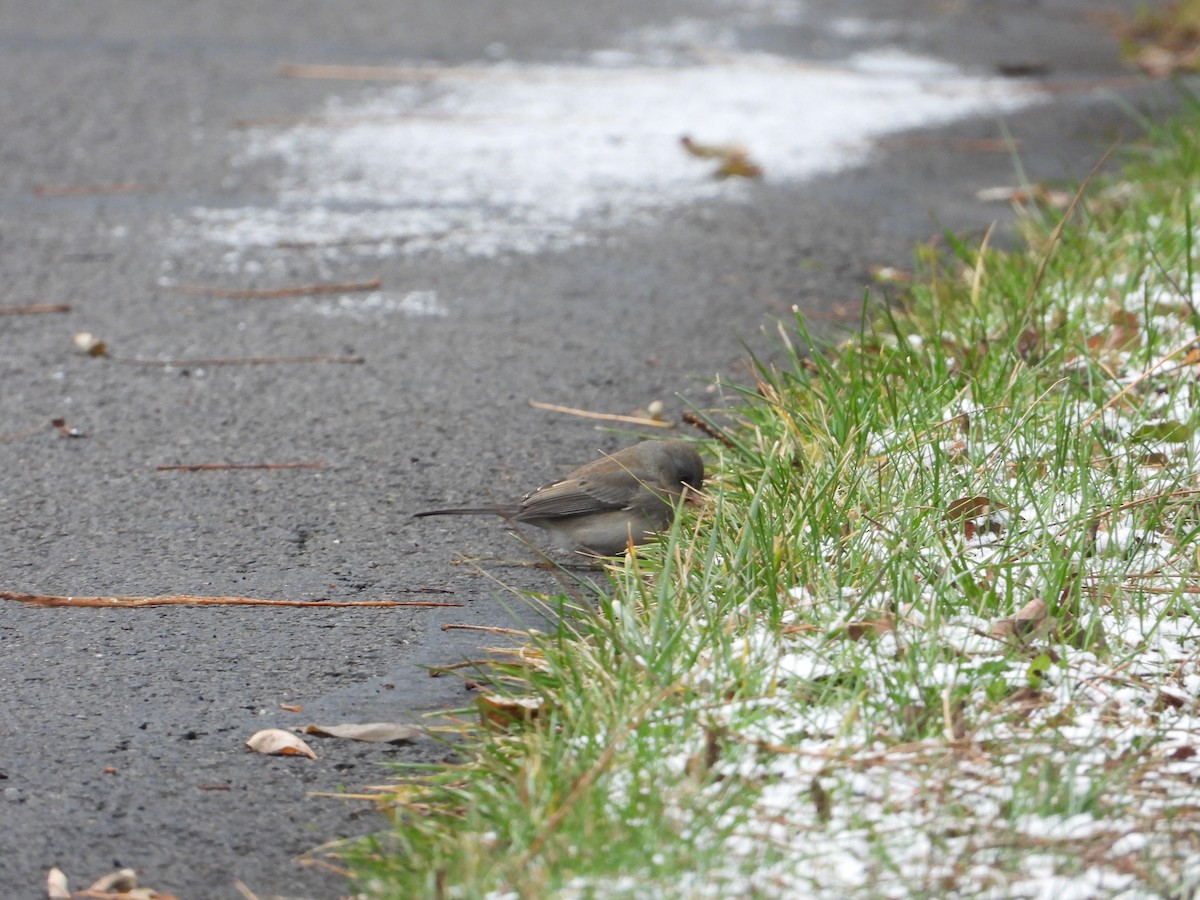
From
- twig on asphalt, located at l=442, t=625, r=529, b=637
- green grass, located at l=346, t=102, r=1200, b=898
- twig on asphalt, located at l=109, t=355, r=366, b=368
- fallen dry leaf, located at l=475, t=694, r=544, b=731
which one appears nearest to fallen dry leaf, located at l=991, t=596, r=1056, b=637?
green grass, located at l=346, t=102, r=1200, b=898

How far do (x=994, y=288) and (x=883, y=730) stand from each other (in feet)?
7.85

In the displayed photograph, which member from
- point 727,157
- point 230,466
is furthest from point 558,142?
point 230,466

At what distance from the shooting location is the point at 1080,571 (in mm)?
2861

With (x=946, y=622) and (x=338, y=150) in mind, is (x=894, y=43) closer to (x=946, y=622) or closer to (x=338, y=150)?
(x=338, y=150)

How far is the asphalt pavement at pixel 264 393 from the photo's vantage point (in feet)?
8.84

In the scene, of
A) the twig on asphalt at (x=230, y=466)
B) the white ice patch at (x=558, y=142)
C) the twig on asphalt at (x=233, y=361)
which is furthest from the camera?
the white ice patch at (x=558, y=142)

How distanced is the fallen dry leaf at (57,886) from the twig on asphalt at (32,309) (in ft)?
10.3

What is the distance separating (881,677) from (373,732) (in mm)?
1010

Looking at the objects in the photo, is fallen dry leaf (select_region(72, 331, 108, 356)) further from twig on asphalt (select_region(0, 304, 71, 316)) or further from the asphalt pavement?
twig on asphalt (select_region(0, 304, 71, 316))

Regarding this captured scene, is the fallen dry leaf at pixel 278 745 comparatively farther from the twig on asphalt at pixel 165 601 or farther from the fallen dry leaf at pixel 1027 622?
the fallen dry leaf at pixel 1027 622

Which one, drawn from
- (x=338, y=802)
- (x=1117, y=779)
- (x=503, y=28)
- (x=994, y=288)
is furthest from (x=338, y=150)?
(x=1117, y=779)

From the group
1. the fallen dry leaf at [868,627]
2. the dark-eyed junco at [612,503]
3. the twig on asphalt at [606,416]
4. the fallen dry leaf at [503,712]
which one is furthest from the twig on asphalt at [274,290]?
the fallen dry leaf at [868,627]

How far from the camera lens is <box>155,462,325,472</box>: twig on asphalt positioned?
398 cm

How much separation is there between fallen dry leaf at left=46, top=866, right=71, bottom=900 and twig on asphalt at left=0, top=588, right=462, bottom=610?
0.98 metres
